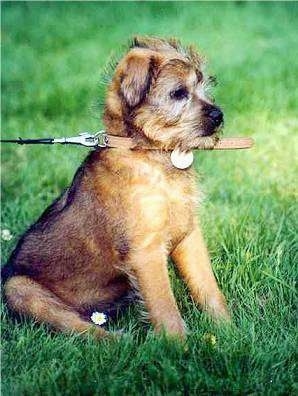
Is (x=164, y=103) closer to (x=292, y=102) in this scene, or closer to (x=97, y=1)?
(x=292, y=102)

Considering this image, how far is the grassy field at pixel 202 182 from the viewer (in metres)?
3.53

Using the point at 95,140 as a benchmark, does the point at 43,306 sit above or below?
below

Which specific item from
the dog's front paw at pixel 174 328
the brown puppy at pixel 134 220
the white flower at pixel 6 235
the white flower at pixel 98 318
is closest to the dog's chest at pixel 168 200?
the brown puppy at pixel 134 220

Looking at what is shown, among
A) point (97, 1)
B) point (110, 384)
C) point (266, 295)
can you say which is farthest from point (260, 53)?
point (110, 384)

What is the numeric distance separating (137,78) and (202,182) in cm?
187

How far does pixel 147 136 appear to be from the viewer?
3889 mm

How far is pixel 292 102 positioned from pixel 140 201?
341 centimetres

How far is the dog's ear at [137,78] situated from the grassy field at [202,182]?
0.34 meters

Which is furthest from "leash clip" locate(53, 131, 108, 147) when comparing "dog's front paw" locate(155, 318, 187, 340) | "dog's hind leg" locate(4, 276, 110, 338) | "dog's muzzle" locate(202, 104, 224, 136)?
"dog's front paw" locate(155, 318, 187, 340)

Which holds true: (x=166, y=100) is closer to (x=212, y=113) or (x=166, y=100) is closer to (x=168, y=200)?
(x=212, y=113)

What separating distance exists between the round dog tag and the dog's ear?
12.3 inches

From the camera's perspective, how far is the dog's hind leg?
155 inches

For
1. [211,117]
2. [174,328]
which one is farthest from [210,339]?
[211,117]

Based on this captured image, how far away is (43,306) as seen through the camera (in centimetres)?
400
